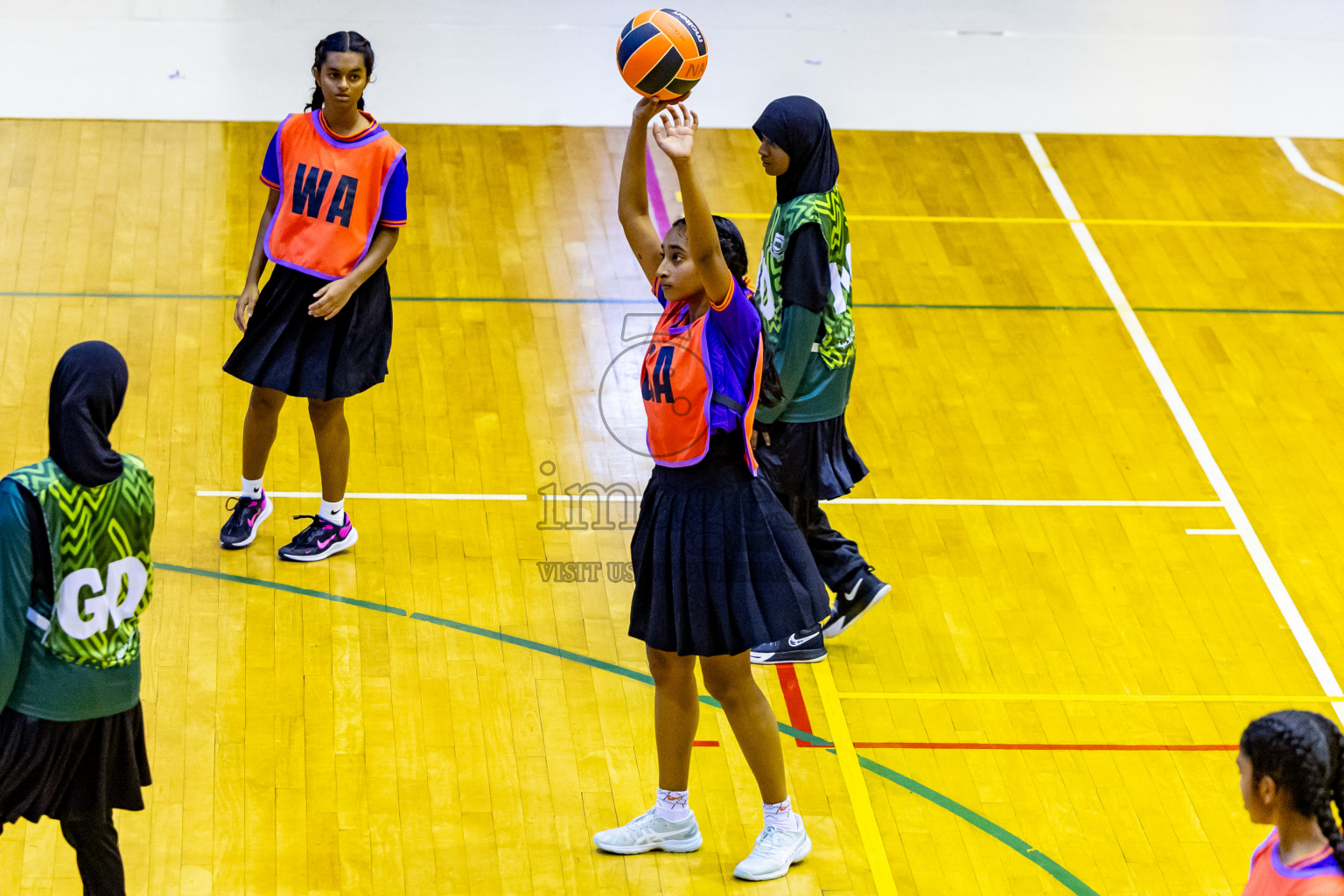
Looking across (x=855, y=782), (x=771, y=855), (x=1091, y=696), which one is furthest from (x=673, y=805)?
(x=1091, y=696)

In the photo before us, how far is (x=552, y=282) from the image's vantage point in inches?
302

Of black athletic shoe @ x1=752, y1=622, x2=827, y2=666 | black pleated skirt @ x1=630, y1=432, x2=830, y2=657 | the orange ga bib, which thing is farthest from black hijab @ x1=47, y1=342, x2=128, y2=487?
black athletic shoe @ x1=752, y1=622, x2=827, y2=666

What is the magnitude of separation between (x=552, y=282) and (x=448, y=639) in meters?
2.75

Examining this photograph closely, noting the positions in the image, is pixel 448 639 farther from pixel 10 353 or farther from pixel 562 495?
pixel 10 353

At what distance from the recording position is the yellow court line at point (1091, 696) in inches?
206

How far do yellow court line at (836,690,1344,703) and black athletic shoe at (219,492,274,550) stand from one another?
2.16m

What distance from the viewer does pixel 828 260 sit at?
4.93 m

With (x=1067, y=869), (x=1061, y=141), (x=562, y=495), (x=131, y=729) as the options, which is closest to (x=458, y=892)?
(x=131, y=729)

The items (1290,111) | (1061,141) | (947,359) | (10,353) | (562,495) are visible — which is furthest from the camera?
(1290,111)

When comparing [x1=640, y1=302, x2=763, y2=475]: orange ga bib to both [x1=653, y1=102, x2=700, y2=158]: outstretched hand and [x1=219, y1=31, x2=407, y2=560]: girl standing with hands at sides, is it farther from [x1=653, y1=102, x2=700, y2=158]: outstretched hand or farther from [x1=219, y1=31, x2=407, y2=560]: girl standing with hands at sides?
[x1=219, y1=31, x2=407, y2=560]: girl standing with hands at sides

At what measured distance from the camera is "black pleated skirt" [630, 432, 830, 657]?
13.1 ft

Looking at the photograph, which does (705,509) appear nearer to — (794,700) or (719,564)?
(719,564)

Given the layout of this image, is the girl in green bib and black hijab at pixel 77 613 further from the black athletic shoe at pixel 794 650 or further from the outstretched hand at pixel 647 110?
the black athletic shoe at pixel 794 650

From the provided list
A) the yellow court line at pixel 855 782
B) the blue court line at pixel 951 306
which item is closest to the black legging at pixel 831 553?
the yellow court line at pixel 855 782
